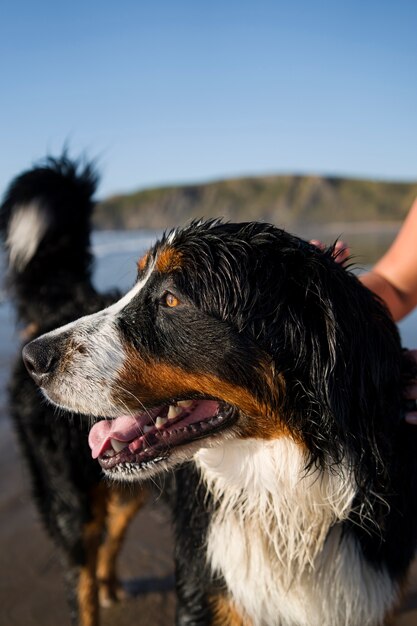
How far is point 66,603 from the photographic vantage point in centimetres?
327

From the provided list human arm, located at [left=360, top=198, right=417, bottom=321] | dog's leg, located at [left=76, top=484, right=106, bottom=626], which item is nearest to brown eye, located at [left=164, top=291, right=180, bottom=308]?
human arm, located at [left=360, top=198, right=417, bottom=321]

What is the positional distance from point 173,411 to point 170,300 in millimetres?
413

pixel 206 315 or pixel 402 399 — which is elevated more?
pixel 206 315

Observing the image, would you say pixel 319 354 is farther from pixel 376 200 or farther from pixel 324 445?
pixel 376 200

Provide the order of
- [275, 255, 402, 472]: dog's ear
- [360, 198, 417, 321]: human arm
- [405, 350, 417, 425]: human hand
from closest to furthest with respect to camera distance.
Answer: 1. [275, 255, 402, 472]: dog's ear
2. [405, 350, 417, 425]: human hand
3. [360, 198, 417, 321]: human arm

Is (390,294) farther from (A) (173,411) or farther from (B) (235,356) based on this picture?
(A) (173,411)

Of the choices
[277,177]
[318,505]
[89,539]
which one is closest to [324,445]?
[318,505]

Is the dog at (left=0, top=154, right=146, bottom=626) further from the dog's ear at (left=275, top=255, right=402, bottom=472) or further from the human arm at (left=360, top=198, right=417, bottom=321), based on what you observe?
the human arm at (left=360, top=198, right=417, bottom=321)

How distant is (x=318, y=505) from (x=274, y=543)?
25 cm

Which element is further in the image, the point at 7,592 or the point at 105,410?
the point at 7,592

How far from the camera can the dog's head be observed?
6.45 ft

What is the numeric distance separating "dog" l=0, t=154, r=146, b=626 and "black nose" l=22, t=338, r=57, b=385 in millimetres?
698

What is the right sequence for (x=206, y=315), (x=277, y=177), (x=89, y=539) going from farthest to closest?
1. (x=277, y=177)
2. (x=89, y=539)
3. (x=206, y=315)

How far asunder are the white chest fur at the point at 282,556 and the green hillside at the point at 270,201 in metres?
75.0
